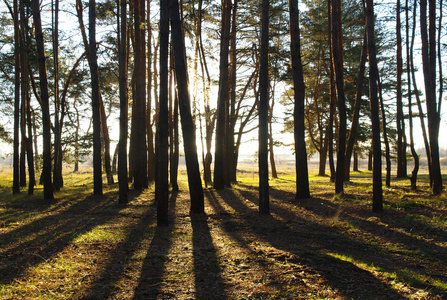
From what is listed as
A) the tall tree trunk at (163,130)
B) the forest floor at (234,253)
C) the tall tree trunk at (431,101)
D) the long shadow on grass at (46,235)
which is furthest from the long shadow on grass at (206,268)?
the tall tree trunk at (431,101)

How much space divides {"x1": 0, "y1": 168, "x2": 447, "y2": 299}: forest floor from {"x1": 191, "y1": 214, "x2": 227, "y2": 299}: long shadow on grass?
15mm

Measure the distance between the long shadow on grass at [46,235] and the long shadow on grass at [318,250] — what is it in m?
3.52

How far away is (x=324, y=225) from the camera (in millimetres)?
7773

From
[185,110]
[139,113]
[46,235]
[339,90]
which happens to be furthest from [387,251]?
[139,113]

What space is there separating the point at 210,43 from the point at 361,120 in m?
16.0

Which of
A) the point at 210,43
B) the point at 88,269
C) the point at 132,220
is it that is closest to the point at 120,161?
the point at 132,220

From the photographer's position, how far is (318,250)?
5793 mm

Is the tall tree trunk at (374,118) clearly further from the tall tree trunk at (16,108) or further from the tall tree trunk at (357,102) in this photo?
the tall tree trunk at (16,108)

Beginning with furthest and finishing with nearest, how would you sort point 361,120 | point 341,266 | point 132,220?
point 361,120
point 132,220
point 341,266

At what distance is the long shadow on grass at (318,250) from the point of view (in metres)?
4.07

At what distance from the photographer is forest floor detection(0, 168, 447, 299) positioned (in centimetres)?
409

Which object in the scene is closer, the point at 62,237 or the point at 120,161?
the point at 62,237

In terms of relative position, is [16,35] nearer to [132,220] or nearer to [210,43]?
[210,43]

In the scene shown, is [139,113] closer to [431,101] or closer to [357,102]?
[357,102]
